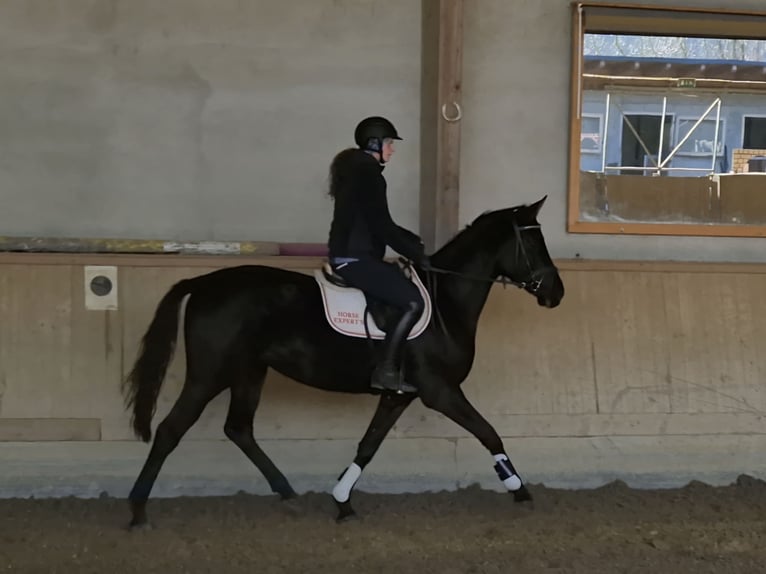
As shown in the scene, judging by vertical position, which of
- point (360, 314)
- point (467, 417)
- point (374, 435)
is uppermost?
point (360, 314)

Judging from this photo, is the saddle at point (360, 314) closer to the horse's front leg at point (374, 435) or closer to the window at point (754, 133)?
the horse's front leg at point (374, 435)

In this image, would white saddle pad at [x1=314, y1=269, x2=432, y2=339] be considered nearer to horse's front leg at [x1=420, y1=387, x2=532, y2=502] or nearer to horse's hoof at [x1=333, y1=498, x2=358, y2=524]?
horse's front leg at [x1=420, y1=387, x2=532, y2=502]

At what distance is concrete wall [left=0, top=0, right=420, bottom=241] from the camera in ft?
18.9

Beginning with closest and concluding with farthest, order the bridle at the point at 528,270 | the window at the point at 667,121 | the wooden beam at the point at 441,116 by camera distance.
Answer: the bridle at the point at 528,270, the wooden beam at the point at 441,116, the window at the point at 667,121

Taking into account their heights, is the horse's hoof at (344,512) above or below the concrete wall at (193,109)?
below

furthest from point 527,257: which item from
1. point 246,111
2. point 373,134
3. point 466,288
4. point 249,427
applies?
point 246,111

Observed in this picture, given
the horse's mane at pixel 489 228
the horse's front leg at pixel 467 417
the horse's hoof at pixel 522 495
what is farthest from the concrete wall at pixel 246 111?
the horse's hoof at pixel 522 495

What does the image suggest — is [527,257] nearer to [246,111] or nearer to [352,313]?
[352,313]

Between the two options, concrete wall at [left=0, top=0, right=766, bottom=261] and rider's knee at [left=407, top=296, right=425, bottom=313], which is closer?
rider's knee at [left=407, top=296, right=425, bottom=313]

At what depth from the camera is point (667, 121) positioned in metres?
6.34

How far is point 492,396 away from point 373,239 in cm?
158

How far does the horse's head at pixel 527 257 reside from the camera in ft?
14.9

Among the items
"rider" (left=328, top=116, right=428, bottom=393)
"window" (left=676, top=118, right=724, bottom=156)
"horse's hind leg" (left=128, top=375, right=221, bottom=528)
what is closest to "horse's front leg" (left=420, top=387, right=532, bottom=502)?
"rider" (left=328, top=116, right=428, bottom=393)

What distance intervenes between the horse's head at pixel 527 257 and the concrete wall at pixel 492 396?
3.11 feet
